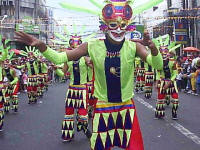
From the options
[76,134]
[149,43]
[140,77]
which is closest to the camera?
[149,43]

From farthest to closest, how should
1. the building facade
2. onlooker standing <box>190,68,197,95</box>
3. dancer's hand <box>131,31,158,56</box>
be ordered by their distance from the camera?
the building facade
onlooker standing <box>190,68,197,95</box>
dancer's hand <box>131,31,158,56</box>

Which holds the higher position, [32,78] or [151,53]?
[151,53]

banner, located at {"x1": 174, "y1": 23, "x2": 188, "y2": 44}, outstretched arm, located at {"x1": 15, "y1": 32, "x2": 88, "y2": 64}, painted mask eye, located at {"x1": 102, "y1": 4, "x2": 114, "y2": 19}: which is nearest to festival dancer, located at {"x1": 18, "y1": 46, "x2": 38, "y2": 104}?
outstretched arm, located at {"x1": 15, "y1": 32, "x2": 88, "y2": 64}

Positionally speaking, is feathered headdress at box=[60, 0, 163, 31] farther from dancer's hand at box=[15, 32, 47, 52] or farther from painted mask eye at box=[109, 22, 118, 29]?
dancer's hand at box=[15, 32, 47, 52]

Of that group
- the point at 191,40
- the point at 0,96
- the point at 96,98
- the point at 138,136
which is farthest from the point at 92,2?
the point at 191,40

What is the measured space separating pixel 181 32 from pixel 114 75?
1009 inches

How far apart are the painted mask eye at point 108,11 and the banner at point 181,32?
25.3 meters

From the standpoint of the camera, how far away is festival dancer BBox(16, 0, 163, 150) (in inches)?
173

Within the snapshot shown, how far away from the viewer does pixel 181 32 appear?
2900 cm

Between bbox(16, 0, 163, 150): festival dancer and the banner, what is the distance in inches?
993

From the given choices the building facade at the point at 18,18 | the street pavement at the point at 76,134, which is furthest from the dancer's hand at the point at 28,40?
the building facade at the point at 18,18

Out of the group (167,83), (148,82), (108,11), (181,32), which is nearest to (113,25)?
(108,11)

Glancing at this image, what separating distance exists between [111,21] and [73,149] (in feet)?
10.5

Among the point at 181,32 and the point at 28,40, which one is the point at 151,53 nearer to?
the point at 28,40
